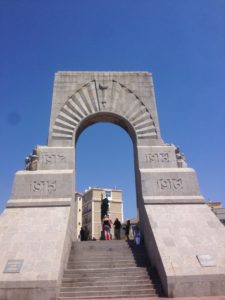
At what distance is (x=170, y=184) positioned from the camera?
11.4 meters

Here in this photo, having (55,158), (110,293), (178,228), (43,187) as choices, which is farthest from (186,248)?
(55,158)

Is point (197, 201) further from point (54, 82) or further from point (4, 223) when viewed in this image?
point (54, 82)

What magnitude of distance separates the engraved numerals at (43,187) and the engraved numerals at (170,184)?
432 cm

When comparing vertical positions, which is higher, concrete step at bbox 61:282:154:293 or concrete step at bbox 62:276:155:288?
concrete step at bbox 62:276:155:288

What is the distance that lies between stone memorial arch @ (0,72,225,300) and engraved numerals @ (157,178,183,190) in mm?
41

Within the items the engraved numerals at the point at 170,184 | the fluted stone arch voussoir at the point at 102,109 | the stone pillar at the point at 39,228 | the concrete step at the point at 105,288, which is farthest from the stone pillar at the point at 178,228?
the stone pillar at the point at 39,228

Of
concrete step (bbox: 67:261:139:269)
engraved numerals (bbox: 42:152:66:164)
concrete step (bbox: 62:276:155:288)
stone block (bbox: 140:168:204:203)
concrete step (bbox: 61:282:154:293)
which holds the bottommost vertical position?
concrete step (bbox: 61:282:154:293)

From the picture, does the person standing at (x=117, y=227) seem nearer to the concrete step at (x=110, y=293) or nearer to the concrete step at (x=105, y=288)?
the concrete step at (x=105, y=288)

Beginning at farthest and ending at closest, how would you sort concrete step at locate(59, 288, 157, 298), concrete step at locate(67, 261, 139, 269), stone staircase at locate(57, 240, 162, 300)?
concrete step at locate(67, 261, 139, 269), stone staircase at locate(57, 240, 162, 300), concrete step at locate(59, 288, 157, 298)

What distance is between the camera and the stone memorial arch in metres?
7.70

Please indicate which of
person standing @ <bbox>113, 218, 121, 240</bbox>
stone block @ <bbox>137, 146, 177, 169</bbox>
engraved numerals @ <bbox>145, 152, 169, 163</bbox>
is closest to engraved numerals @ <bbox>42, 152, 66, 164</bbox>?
stone block @ <bbox>137, 146, 177, 169</bbox>

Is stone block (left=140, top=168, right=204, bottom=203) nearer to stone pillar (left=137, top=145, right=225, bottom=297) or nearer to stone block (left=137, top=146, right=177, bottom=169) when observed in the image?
stone pillar (left=137, top=145, right=225, bottom=297)

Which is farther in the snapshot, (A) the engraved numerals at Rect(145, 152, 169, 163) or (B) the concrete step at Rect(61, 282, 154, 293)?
(A) the engraved numerals at Rect(145, 152, 169, 163)

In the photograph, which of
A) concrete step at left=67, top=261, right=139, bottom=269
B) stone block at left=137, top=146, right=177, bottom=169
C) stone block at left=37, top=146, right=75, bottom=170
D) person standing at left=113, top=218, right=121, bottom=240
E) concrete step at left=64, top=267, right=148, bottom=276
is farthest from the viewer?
person standing at left=113, top=218, right=121, bottom=240
